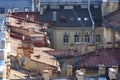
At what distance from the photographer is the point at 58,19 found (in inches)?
3332

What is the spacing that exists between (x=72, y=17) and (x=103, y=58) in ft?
75.8

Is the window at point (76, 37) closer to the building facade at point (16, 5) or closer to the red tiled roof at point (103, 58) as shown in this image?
the red tiled roof at point (103, 58)

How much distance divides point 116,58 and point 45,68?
9.32 m

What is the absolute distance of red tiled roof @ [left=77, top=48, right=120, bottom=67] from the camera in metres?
61.1

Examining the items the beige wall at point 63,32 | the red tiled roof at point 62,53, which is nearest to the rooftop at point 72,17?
the beige wall at point 63,32

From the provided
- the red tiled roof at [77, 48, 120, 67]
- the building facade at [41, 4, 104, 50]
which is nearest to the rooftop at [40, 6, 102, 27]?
the building facade at [41, 4, 104, 50]

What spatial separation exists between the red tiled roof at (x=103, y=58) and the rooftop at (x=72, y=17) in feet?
60.9

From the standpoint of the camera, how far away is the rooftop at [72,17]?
8356 cm

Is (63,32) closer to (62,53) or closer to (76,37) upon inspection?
(76,37)

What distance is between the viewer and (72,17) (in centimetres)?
8500

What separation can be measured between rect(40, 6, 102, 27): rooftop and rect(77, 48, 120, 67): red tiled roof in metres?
18.6

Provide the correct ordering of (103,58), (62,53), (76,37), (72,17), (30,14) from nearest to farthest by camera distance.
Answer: (103,58)
(62,53)
(76,37)
(72,17)
(30,14)

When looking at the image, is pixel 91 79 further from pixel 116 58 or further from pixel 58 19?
pixel 58 19

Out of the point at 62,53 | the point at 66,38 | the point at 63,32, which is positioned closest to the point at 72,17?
the point at 63,32
